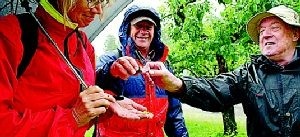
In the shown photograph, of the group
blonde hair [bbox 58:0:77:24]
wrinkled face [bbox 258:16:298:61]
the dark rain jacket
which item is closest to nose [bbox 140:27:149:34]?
the dark rain jacket

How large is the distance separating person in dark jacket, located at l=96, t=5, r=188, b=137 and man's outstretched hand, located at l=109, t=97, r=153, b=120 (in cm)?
93

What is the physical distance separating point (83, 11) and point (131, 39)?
1.83m

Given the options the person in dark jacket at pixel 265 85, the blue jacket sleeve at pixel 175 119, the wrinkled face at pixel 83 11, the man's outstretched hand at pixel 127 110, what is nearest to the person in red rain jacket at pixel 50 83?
the wrinkled face at pixel 83 11

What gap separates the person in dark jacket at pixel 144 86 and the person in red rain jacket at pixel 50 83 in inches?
51.1

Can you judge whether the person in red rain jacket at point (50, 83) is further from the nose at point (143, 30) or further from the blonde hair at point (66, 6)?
the nose at point (143, 30)

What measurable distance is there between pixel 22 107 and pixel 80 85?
0.89 feet

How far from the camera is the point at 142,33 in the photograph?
407cm

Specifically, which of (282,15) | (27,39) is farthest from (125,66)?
(282,15)

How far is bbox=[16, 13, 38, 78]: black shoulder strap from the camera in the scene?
2002 millimetres

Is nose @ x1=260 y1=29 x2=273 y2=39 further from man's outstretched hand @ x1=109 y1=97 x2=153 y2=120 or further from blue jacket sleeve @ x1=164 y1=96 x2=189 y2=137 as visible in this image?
man's outstretched hand @ x1=109 y1=97 x2=153 y2=120

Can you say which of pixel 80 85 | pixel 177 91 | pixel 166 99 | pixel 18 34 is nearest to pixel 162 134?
pixel 166 99

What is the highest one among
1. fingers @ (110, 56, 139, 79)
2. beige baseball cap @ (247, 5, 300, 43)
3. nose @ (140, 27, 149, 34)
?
beige baseball cap @ (247, 5, 300, 43)

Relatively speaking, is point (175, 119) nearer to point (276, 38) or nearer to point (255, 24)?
point (255, 24)

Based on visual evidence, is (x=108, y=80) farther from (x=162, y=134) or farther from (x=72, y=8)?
(x=162, y=134)
